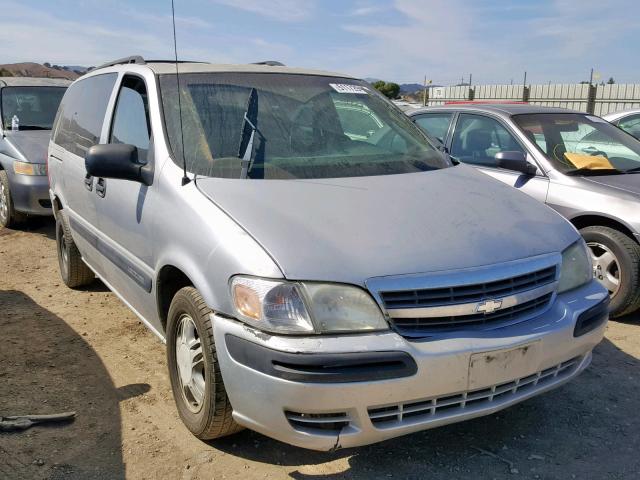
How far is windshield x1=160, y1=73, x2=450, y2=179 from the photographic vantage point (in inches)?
121

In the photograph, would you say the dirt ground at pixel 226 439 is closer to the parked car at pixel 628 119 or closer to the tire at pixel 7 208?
the tire at pixel 7 208

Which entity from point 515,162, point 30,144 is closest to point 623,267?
point 515,162

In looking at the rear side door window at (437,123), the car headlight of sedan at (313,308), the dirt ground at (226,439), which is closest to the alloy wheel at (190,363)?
the dirt ground at (226,439)

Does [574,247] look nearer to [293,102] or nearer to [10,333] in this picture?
[293,102]

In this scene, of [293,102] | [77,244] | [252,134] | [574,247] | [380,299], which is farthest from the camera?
[77,244]

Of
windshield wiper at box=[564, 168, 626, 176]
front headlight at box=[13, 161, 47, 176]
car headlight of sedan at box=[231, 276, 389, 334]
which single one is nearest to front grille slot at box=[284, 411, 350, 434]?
car headlight of sedan at box=[231, 276, 389, 334]

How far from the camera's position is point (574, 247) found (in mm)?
2896

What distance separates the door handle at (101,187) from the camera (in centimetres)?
373

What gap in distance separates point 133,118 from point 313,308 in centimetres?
199

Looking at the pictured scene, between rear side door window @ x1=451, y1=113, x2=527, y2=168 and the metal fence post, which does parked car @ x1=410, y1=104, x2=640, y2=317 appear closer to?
rear side door window @ x1=451, y1=113, x2=527, y2=168

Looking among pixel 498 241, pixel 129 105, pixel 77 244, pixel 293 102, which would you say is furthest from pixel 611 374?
pixel 77 244

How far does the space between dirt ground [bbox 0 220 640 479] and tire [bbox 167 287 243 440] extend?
160 mm

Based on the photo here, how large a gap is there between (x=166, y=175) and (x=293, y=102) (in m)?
0.95

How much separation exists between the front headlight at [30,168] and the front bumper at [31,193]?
0.04 meters
